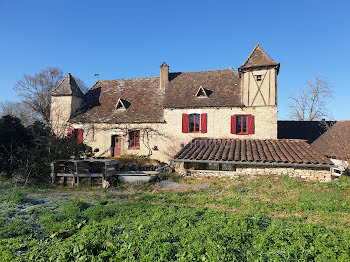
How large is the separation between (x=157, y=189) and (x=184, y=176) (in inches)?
81.6

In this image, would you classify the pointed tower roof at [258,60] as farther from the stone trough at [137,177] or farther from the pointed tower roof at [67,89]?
the pointed tower roof at [67,89]

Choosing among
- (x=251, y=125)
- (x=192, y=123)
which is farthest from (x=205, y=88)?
(x=251, y=125)

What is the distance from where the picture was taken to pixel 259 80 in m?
15.8

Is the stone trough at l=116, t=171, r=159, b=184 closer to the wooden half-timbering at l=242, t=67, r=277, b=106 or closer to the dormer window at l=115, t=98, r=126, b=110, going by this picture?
the dormer window at l=115, t=98, r=126, b=110

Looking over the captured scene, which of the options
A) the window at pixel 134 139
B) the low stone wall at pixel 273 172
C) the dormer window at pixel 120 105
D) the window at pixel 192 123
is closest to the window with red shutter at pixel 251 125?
the window at pixel 192 123

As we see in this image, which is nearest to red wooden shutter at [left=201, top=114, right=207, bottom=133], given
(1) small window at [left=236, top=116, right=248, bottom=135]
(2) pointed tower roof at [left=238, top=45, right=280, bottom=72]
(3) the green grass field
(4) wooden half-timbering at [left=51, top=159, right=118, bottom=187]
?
(1) small window at [left=236, top=116, right=248, bottom=135]

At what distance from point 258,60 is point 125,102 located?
36.6 feet

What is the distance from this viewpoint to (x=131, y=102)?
18734 millimetres

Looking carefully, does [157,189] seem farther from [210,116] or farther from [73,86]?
[73,86]

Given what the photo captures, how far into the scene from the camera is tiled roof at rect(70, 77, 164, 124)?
17609mm

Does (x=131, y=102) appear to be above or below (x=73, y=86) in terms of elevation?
below

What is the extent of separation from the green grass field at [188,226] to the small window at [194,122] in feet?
26.2

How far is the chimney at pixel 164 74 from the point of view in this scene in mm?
19188

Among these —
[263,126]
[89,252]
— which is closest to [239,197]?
[89,252]
